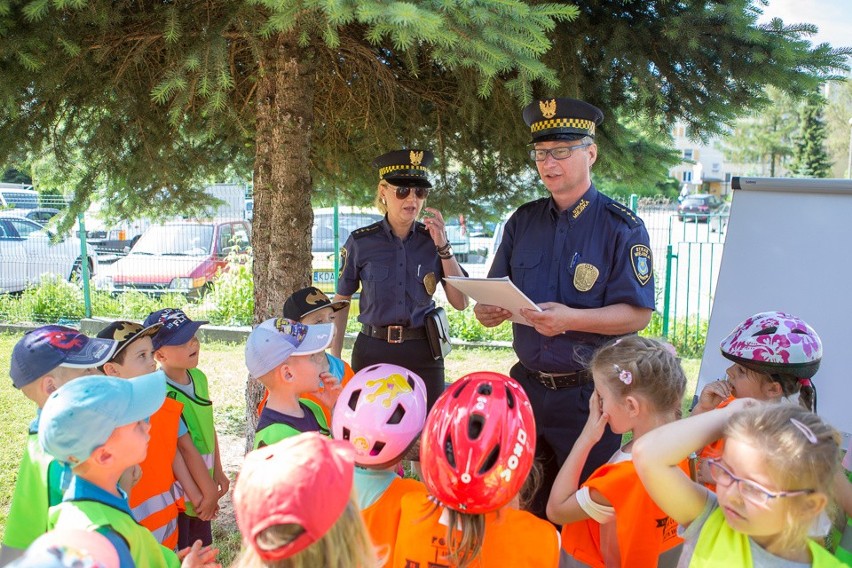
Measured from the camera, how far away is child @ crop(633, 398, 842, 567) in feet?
5.44

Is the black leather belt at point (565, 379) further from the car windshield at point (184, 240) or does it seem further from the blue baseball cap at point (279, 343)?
the car windshield at point (184, 240)

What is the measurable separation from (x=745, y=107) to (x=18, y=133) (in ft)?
13.9

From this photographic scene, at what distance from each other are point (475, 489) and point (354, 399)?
0.60 metres

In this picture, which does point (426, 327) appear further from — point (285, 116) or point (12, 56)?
point (12, 56)

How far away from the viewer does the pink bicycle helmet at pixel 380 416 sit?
214 centimetres

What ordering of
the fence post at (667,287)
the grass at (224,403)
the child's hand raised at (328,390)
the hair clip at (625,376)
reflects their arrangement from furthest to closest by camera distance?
the fence post at (667,287) → the grass at (224,403) → the child's hand raised at (328,390) → the hair clip at (625,376)

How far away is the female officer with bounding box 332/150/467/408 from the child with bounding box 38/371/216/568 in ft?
6.75

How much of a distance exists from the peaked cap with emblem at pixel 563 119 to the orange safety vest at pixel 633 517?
1.54 m

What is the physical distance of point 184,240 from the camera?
10711 millimetres

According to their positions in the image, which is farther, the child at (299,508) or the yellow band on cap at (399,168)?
the yellow band on cap at (399,168)

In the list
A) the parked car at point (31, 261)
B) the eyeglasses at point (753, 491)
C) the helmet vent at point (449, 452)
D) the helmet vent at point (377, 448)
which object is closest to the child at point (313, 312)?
the helmet vent at point (377, 448)

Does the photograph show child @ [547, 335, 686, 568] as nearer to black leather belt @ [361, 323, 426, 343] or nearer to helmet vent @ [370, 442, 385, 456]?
helmet vent @ [370, 442, 385, 456]

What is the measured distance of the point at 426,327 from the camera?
3.96 metres

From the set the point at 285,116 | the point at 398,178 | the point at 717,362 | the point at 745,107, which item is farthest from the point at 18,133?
the point at 717,362
